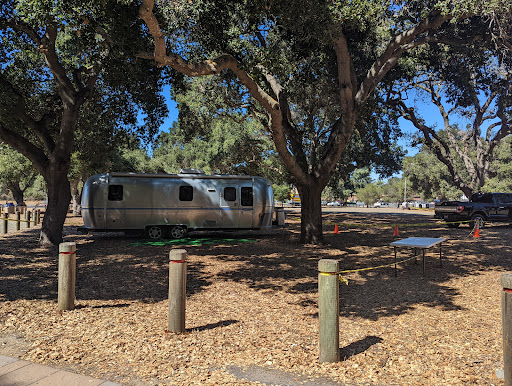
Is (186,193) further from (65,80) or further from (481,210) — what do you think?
(481,210)

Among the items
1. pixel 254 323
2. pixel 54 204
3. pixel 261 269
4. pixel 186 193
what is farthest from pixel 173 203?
pixel 254 323

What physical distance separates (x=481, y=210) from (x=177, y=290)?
18.4 metres

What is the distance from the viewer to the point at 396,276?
7.57 meters

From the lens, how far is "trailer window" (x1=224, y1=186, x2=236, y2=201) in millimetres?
14297

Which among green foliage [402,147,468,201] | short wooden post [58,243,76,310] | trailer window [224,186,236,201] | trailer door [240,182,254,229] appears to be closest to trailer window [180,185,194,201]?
→ trailer window [224,186,236,201]

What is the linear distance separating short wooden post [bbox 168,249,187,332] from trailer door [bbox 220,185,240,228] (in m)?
9.91

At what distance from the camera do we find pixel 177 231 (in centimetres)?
1397

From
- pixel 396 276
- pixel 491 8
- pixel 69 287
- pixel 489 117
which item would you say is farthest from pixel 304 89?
pixel 489 117

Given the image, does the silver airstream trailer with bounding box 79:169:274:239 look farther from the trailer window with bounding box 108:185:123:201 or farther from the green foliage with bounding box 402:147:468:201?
the green foliage with bounding box 402:147:468:201

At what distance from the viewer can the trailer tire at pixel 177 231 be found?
1392 cm

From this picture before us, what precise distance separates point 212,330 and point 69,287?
2.14 meters

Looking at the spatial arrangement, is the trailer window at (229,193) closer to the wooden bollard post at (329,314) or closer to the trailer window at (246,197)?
the trailer window at (246,197)

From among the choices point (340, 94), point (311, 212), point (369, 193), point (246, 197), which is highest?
point (340, 94)

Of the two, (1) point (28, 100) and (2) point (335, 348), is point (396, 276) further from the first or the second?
(1) point (28, 100)
